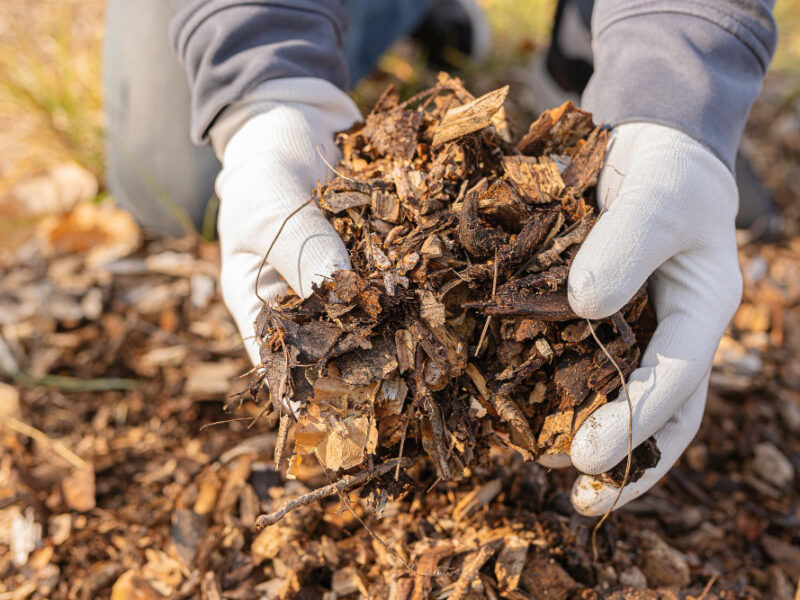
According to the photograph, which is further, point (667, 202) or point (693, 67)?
point (693, 67)

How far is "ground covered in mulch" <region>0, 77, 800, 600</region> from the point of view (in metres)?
1.77

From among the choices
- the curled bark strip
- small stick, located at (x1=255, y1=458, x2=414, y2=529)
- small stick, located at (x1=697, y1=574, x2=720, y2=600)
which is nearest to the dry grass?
small stick, located at (x1=255, y1=458, x2=414, y2=529)

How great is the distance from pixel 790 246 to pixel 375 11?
2.82 m

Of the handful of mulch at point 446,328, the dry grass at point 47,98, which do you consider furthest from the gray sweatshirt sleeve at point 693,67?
the dry grass at point 47,98

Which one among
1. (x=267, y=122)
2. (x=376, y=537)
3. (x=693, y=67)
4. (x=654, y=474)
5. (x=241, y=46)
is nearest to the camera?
(x=376, y=537)

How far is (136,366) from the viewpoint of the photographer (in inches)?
102

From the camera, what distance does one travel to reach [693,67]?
1909 millimetres

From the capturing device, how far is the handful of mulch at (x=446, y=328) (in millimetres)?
1481

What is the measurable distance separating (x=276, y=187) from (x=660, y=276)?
1222 millimetres

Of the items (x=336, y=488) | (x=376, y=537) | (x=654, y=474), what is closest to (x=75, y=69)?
(x=336, y=488)

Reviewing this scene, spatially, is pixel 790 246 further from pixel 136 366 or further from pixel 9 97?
pixel 9 97

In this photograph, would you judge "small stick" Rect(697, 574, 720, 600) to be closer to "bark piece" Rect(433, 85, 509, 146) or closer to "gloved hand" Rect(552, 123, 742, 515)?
"gloved hand" Rect(552, 123, 742, 515)

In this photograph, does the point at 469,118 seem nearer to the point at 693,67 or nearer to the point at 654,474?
the point at 693,67

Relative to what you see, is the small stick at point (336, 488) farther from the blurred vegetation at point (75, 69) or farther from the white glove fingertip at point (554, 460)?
the blurred vegetation at point (75, 69)
